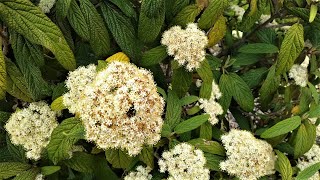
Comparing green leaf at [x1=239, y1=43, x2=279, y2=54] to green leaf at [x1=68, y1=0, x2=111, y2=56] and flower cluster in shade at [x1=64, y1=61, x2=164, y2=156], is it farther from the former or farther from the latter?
flower cluster in shade at [x1=64, y1=61, x2=164, y2=156]

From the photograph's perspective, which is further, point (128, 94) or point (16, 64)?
point (16, 64)

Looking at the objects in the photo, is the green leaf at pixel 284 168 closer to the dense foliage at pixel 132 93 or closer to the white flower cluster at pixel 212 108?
the dense foliage at pixel 132 93

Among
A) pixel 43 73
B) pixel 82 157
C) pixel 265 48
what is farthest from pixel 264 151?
pixel 43 73

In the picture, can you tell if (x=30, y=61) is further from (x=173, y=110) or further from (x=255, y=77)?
(x=255, y=77)

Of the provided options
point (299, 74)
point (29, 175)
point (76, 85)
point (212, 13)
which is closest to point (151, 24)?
point (212, 13)

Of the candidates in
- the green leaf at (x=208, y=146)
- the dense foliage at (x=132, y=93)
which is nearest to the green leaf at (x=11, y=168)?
the dense foliage at (x=132, y=93)

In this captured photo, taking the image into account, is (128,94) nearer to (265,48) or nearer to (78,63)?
(78,63)
